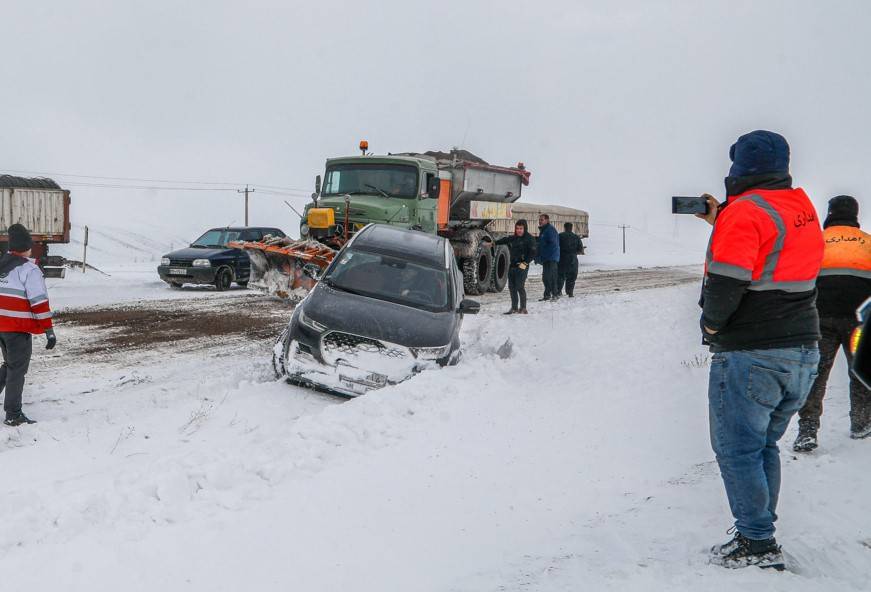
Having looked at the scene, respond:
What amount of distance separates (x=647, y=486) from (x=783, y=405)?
1.35 metres

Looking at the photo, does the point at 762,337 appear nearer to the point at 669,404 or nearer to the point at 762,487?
the point at 762,487

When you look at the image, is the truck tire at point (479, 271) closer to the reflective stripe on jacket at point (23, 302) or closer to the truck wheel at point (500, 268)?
the truck wheel at point (500, 268)

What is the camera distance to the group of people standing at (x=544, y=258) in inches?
501

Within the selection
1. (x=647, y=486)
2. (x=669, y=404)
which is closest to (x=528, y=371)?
(x=669, y=404)

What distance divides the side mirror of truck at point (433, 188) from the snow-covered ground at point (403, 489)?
25.9 feet

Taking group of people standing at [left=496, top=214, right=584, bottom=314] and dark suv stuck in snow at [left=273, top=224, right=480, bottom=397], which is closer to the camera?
dark suv stuck in snow at [left=273, top=224, right=480, bottom=397]

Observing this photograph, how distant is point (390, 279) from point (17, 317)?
3.64 metres

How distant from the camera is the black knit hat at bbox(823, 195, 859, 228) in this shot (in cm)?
517

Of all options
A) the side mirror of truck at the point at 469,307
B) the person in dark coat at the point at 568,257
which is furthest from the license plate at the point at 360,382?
the person in dark coat at the point at 568,257

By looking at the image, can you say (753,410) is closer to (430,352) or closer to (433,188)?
(430,352)

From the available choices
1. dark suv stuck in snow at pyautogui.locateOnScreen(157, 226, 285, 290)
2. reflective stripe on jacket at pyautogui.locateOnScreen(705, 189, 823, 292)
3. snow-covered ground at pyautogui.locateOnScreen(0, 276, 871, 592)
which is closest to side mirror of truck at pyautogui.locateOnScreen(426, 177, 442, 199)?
dark suv stuck in snow at pyautogui.locateOnScreen(157, 226, 285, 290)

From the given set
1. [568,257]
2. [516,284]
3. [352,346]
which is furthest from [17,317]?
[568,257]

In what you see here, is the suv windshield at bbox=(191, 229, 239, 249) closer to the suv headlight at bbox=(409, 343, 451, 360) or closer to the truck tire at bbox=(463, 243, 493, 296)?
the truck tire at bbox=(463, 243, 493, 296)

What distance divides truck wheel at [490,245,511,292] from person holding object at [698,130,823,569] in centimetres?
1453
